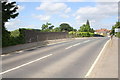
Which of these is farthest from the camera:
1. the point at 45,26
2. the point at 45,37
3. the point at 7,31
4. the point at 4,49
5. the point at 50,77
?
the point at 45,26

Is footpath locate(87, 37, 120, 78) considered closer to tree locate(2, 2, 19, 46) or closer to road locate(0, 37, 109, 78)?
road locate(0, 37, 109, 78)

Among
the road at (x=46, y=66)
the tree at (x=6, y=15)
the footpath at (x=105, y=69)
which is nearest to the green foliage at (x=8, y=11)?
the tree at (x=6, y=15)

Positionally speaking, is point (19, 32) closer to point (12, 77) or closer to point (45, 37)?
point (45, 37)

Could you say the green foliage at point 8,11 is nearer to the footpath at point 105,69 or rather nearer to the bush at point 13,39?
the bush at point 13,39

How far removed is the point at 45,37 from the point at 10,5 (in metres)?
17.5

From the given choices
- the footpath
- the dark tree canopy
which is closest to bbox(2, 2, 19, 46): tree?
the dark tree canopy

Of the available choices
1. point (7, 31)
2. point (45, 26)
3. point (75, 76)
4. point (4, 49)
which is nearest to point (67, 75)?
point (75, 76)

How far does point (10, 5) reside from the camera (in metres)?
23.4

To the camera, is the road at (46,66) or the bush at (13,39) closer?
the road at (46,66)

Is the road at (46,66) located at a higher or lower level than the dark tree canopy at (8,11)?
lower

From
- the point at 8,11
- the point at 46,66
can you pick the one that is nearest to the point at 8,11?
the point at 8,11

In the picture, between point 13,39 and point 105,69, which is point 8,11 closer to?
point 13,39

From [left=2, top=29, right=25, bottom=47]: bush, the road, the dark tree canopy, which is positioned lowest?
the road

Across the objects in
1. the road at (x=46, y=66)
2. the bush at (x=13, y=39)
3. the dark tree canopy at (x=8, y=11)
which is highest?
the dark tree canopy at (x=8, y=11)
